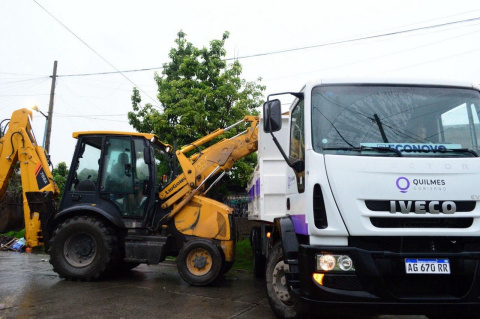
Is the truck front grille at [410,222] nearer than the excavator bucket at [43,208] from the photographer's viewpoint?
Yes

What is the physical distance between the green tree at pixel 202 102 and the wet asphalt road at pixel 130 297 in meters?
6.08

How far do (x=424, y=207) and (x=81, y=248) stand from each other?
6594 mm

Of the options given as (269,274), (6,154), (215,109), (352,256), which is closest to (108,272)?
(6,154)

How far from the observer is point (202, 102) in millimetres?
14992

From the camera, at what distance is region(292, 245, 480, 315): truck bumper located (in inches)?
148

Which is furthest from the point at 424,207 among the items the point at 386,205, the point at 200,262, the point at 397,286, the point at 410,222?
the point at 200,262

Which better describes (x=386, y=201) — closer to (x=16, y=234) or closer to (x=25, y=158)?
(x=25, y=158)

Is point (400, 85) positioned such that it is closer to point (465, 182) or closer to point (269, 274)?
point (465, 182)

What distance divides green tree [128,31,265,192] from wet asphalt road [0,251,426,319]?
608cm

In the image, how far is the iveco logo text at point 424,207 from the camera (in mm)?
3887

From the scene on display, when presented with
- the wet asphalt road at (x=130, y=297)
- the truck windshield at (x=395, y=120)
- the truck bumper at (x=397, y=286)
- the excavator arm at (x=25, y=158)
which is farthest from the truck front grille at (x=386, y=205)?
the excavator arm at (x=25, y=158)

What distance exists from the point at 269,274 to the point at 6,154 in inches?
266

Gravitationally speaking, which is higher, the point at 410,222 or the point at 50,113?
the point at 50,113

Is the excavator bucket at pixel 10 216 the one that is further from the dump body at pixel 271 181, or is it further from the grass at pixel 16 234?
the dump body at pixel 271 181
